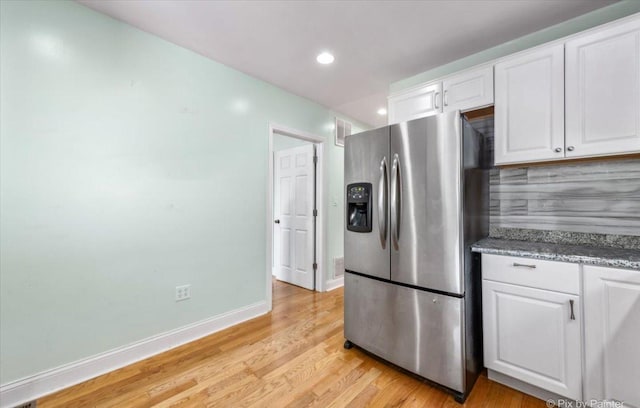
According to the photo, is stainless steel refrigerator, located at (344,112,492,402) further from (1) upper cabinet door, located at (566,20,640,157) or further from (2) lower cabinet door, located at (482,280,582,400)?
(1) upper cabinet door, located at (566,20,640,157)

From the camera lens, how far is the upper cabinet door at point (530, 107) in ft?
5.64

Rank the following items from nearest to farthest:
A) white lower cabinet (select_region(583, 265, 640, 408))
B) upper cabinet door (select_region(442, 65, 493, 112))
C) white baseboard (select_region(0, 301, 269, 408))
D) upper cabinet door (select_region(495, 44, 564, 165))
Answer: white lower cabinet (select_region(583, 265, 640, 408)) < white baseboard (select_region(0, 301, 269, 408)) < upper cabinet door (select_region(495, 44, 564, 165)) < upper cabinet door (select_region(442, 65, 493, 112))

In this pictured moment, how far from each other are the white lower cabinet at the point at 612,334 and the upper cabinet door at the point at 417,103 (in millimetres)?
1560

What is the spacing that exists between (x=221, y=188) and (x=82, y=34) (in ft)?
4.71

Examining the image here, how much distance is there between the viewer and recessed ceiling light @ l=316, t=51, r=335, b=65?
2.36 meters

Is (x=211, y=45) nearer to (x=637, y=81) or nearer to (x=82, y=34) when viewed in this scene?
(x=82, y=34)

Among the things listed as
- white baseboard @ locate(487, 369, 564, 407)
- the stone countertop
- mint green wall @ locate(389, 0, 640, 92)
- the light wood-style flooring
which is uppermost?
mint green wall @ locate(389, 0, 640, 92)

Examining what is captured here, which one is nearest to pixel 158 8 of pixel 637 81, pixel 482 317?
pixel 637 81

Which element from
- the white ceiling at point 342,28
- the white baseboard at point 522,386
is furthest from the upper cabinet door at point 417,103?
the white baseboard at point 522,386

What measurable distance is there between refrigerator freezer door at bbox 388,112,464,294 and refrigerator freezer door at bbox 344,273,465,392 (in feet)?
0.37

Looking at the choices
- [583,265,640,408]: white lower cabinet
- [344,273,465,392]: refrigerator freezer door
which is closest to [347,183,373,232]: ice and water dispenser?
[344,273,465,392]: refrigerator freezer door

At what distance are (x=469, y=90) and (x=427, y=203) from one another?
107 centimetres

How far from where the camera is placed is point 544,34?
201 centimetres

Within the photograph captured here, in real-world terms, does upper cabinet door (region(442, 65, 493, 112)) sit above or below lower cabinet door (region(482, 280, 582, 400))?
above
